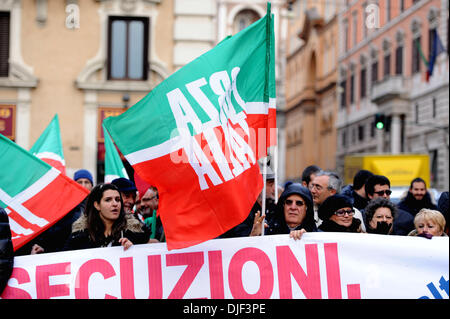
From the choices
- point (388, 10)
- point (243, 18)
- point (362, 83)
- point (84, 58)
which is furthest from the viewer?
point (243, 18)

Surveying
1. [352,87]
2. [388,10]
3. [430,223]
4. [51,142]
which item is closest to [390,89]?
[388,10]

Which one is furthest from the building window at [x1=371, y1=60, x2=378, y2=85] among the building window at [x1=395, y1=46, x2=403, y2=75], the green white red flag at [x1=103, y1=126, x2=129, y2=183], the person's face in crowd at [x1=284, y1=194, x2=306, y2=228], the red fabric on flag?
the person's face in crowd at [x1=284, y1=194, x2=306, y2=228]

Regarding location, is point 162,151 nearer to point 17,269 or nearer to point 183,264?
point 183,264

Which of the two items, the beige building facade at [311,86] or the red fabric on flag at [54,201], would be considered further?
the beige building facade at [311,86]

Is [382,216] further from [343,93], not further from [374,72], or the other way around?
[343,93]

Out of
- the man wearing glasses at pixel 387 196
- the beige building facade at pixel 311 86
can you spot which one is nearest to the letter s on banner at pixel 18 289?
the man wearing glasses at pixel 387 196

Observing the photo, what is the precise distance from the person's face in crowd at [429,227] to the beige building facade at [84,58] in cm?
1343

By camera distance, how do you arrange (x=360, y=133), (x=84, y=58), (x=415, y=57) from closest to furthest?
1. (x=84, y=58)
2. (x=415, y=57)
3. (x=360, y=133)

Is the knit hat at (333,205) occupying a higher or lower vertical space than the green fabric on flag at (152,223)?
higher

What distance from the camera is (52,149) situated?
1030 cm

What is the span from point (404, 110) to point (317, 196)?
3537 cm

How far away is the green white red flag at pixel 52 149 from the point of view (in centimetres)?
1014

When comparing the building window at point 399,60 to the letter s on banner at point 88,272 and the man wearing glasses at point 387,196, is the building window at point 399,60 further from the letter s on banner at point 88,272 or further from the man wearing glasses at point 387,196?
the letter s on banner at point 88,272

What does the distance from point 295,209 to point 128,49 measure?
1449 cm
